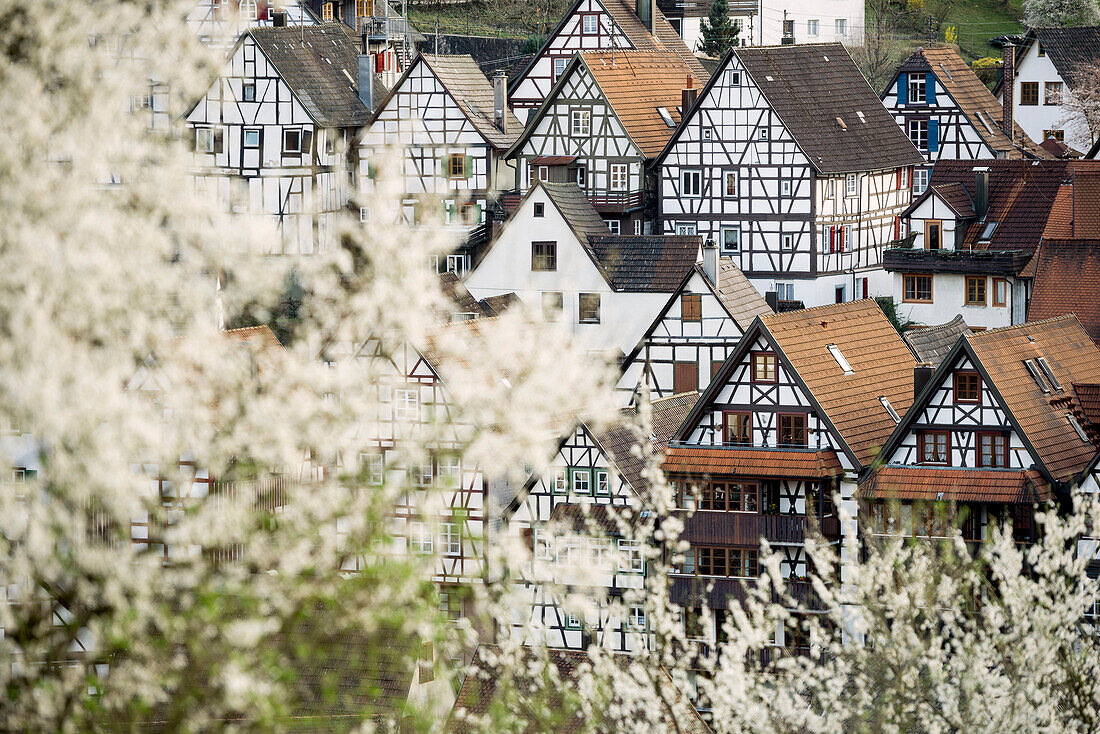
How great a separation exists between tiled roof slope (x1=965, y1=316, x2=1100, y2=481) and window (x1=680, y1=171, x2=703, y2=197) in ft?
69.2

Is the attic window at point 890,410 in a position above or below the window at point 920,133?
below

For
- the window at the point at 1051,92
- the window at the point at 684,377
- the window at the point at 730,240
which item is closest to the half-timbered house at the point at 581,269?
the window at the point at 684,377

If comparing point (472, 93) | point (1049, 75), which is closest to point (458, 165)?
point (472, 93)

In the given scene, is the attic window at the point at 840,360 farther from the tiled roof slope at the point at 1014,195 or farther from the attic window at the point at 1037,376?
the tiled roof slope at the point at 1014,195

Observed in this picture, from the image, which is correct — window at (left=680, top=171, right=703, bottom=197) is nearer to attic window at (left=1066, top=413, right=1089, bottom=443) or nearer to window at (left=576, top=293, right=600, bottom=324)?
window at (left=576, top=293, right=600, bottom=324)

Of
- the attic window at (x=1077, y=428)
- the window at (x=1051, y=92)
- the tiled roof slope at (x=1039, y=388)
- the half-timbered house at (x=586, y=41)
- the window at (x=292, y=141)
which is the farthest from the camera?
the window at (x=1051, y=92)

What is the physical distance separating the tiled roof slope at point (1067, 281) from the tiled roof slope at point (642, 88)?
1344cm

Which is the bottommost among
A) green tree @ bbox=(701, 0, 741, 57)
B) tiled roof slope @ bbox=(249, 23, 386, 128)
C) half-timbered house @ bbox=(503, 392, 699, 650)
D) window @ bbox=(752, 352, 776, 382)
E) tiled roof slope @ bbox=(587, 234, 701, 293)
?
half-timbered house @ bbox=(503, 392, 699, 650)

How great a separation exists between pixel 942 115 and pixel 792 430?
32.8m

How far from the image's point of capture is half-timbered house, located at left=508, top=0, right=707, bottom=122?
6103 cm

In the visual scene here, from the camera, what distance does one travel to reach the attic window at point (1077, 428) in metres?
31.2

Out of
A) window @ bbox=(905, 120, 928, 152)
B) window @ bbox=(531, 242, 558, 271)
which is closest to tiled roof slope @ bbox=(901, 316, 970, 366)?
window @ bbox=(531, 242, 558, 271)

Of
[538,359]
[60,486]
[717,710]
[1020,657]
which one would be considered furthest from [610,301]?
[60,486]

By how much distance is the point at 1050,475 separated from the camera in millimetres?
29750
